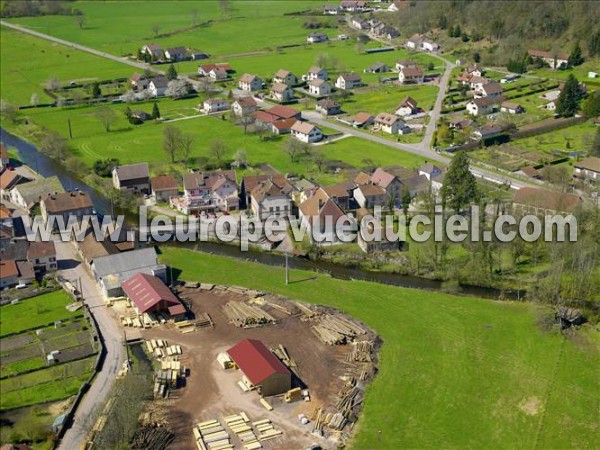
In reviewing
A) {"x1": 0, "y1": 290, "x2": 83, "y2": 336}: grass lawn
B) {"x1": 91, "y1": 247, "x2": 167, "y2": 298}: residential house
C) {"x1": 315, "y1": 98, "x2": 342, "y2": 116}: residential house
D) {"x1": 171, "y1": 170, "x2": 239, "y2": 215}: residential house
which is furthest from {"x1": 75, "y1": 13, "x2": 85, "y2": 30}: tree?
{"x1": 0, "y1": 290, "x2": 83, "y2": 336}: grass lawn

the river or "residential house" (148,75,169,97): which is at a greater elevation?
"residential house" (148,75,169,97)

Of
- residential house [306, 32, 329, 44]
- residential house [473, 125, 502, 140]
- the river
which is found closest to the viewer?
the river

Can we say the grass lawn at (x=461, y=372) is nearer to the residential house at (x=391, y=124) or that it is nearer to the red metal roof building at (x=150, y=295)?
the red metal roof building at (x=150, y=295)

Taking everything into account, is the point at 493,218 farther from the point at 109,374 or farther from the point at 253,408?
the point at 109,374

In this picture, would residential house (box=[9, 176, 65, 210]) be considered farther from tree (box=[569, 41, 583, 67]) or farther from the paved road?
tree (box=[569, 41, 583, 67])

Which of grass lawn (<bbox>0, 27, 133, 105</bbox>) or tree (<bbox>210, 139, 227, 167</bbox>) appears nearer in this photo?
tree (<bbox>210, 139, 227, 167</bbox>)
